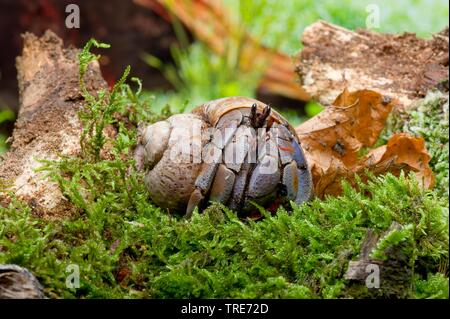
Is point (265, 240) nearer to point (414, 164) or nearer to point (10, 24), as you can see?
point (414, 164)

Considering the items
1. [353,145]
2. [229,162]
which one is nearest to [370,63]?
[353,145]

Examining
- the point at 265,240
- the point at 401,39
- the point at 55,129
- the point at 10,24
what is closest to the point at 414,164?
the point at 265,240

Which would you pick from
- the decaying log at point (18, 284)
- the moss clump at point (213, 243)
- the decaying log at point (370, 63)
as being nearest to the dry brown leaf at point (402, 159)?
the moss clump at point (213, 243)

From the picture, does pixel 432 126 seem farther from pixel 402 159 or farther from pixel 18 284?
pixel 18 284

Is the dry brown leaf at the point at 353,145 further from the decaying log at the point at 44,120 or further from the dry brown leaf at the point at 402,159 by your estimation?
the decaying log at the point at 44,120

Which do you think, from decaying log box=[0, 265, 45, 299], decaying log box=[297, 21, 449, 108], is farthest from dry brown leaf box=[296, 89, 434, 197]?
decaying log box=[0, 265, 45, 299]

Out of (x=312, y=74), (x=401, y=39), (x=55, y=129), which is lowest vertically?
(x=55, y=129)
